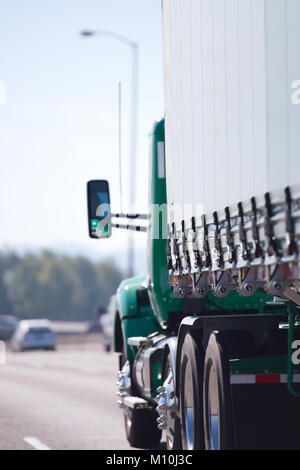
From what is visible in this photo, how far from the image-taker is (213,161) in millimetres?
9156

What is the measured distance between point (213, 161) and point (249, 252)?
1.34 meters

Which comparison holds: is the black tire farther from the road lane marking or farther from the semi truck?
the road lane marking

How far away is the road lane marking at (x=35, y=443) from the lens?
13.6m

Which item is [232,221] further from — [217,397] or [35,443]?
[35,443]

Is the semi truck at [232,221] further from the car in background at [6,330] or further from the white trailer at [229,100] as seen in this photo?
the car in background at [6,330]

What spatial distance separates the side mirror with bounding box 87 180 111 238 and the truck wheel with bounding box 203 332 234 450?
3442mm

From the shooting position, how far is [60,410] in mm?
19672

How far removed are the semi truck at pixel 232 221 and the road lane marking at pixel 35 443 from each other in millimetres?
1918

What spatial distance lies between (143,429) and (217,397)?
17.0 ft

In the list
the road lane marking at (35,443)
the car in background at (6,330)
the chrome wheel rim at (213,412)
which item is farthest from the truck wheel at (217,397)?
the car in background at (6,330)

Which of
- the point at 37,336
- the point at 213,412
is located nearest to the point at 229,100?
the point at 213,412

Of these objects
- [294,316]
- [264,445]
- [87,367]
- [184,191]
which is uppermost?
[184,191]
